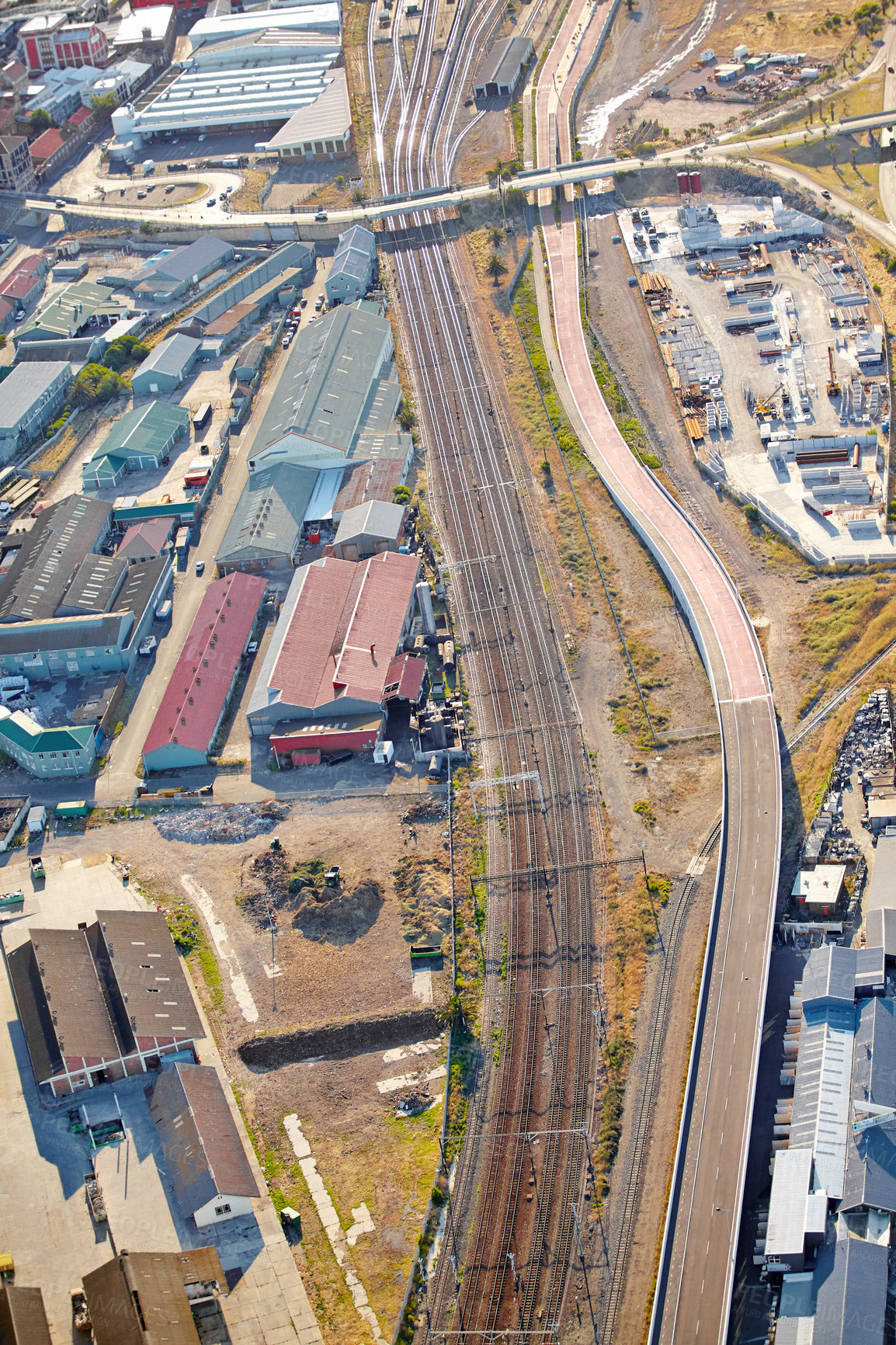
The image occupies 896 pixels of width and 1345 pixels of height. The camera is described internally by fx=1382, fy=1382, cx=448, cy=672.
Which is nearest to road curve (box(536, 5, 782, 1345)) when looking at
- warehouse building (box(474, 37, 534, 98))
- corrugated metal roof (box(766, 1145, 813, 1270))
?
corrugated metal roof (box(766, 1145, 813, 1270))

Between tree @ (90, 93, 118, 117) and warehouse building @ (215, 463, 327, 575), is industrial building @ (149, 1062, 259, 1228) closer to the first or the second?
warehouse building @ (215, 463, 327, 575)

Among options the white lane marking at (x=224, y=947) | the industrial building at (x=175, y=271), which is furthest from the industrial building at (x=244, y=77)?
Answer: the white lane marking at (x=224, y=947)

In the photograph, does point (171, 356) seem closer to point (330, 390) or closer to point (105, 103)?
point (330, 390)

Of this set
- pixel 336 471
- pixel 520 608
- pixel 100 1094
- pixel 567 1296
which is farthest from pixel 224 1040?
pixel 336 471

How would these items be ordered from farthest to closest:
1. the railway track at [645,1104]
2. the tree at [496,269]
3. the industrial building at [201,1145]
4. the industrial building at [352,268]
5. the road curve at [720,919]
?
the tree at [496,269], the industrial building at [352,268], the industrial building at [201,1145], the railway track at [645,1104], the road curve at [720,919]

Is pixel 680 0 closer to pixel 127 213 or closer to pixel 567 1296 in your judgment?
pixel 127 213

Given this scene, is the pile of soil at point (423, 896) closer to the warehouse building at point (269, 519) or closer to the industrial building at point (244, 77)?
the warehouse building at point (269, 519)

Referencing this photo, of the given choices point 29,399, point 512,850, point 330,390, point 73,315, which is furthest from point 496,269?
point 512,850

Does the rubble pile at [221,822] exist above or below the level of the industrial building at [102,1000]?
above

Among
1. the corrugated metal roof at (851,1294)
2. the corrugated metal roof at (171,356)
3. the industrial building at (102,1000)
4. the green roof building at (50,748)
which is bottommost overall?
the corrugated metal roof at (851,1294)
